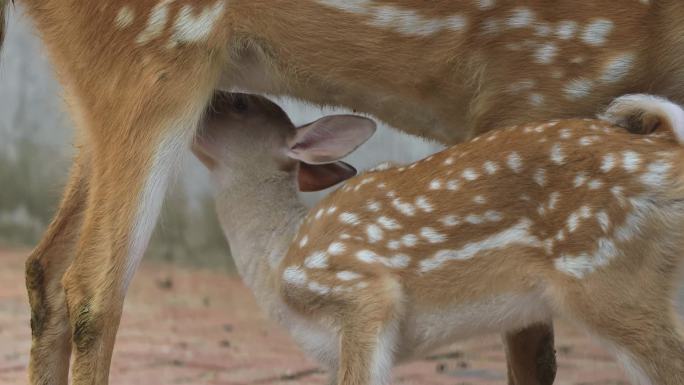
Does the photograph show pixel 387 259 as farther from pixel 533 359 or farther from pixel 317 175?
pixel 533 359

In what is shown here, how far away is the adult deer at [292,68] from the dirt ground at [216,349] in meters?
0.93

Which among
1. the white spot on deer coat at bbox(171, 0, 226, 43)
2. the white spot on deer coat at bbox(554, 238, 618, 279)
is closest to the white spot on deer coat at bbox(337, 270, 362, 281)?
the white spot on deer coat at bbox(554, 238, 618, 279)

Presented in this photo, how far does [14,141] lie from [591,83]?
4.86 m

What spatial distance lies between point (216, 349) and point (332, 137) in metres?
→ 1.92

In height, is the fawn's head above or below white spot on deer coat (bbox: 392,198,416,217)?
below

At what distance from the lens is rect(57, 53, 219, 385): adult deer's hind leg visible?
369 centimetres

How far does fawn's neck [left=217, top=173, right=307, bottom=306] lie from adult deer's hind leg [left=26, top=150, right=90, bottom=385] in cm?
60

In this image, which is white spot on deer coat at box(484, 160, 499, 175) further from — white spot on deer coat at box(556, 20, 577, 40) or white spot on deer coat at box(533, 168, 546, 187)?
white spot on deer coat at box(556, 20, 577, 40)

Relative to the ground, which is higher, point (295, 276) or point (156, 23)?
point (156, 23)

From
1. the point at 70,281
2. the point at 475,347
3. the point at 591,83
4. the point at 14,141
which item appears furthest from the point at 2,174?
the point at 591,83

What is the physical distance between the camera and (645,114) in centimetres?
352

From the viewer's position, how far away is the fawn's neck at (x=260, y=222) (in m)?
3.90

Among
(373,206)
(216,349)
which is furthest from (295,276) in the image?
(216,349)

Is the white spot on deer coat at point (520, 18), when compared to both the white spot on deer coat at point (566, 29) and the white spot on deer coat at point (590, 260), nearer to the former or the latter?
the white spot on deer coat at point (566, 29)
